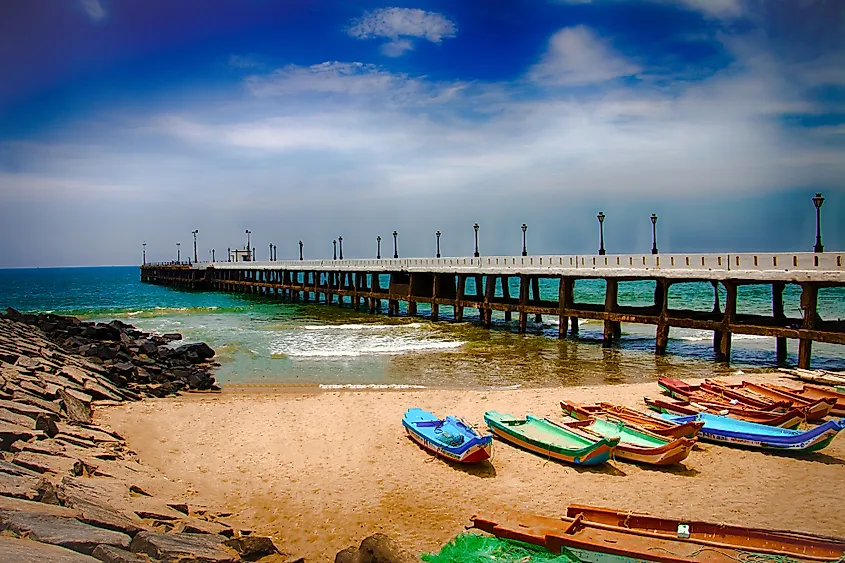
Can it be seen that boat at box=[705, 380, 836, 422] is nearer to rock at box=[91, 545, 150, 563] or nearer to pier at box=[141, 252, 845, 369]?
pier at box=[141, 252, 845, 369]

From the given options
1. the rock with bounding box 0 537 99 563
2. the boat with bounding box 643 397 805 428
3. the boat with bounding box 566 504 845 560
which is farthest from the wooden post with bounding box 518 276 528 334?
the rock with bounding box 0 537 99 563

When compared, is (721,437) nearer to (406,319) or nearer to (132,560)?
(132,560)

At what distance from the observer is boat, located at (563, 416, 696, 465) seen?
37.6 ft

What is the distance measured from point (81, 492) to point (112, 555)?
2.72 m

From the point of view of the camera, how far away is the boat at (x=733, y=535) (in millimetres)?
6949

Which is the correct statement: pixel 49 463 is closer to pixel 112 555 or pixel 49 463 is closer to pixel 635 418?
pixel 112 555

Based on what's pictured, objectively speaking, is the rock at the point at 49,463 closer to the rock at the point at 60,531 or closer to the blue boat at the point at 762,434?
the rock at the point at 60,531

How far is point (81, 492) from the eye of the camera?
777cm

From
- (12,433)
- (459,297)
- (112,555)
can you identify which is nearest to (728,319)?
(459,297)

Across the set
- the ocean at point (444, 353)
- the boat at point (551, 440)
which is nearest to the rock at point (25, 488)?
the boat at point (551, 440)

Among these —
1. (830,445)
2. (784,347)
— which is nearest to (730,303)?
(784,347)

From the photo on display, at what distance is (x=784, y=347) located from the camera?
84.6 feet

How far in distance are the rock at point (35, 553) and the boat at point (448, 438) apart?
722 cm

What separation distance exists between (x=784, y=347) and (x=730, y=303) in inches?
138
